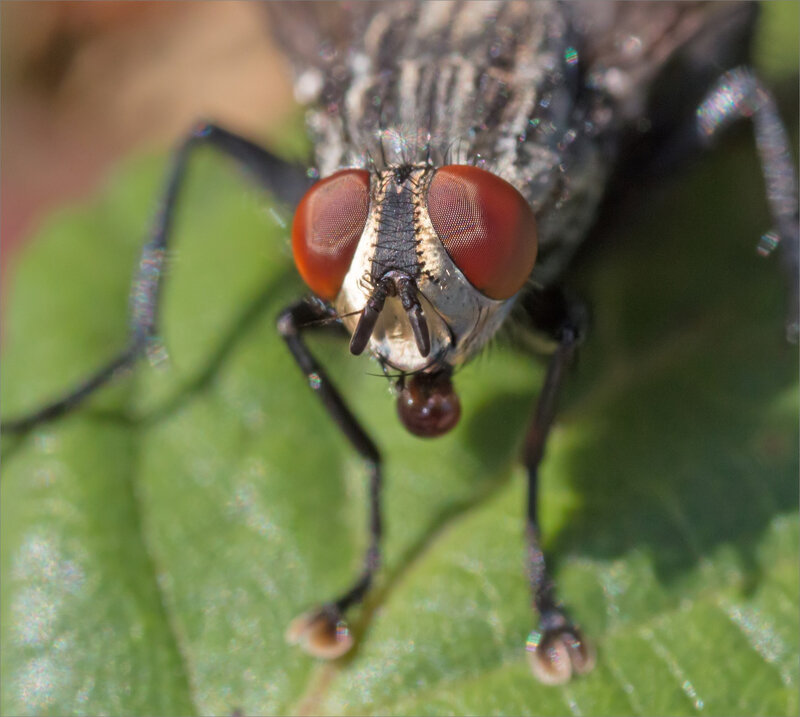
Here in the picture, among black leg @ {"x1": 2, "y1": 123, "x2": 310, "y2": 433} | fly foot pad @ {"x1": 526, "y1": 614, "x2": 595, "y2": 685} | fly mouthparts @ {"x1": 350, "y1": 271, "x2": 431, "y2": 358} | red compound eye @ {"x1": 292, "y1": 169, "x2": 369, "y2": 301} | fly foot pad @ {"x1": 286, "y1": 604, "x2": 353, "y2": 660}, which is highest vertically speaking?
red compound eye @ {"x1": 292, "y1": 169, "x2": 369, "y2": 301}

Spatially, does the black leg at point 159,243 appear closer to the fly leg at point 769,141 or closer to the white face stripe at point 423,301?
the white face stripe at point 423,301

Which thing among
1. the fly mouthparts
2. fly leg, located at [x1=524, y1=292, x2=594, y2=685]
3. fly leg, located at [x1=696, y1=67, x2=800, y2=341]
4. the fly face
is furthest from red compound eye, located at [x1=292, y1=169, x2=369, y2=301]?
fly leg, located at [x1=696, y1=67, x2=800, y2=341]

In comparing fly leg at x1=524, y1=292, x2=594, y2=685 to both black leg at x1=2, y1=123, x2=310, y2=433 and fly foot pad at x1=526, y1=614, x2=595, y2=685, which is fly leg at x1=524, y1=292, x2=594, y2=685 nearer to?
fly foot pad at x1=526, y1=614, x2=595, y2=685

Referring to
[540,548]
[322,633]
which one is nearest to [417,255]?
[540,548]

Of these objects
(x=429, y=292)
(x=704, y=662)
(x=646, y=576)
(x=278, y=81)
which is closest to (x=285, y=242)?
(x=429, y=292)

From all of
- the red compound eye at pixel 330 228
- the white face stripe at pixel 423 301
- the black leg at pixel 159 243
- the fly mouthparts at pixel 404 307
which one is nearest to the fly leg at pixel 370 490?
the red compound eye at pixel 330 228

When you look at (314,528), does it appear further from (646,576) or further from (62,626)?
(646,576)
